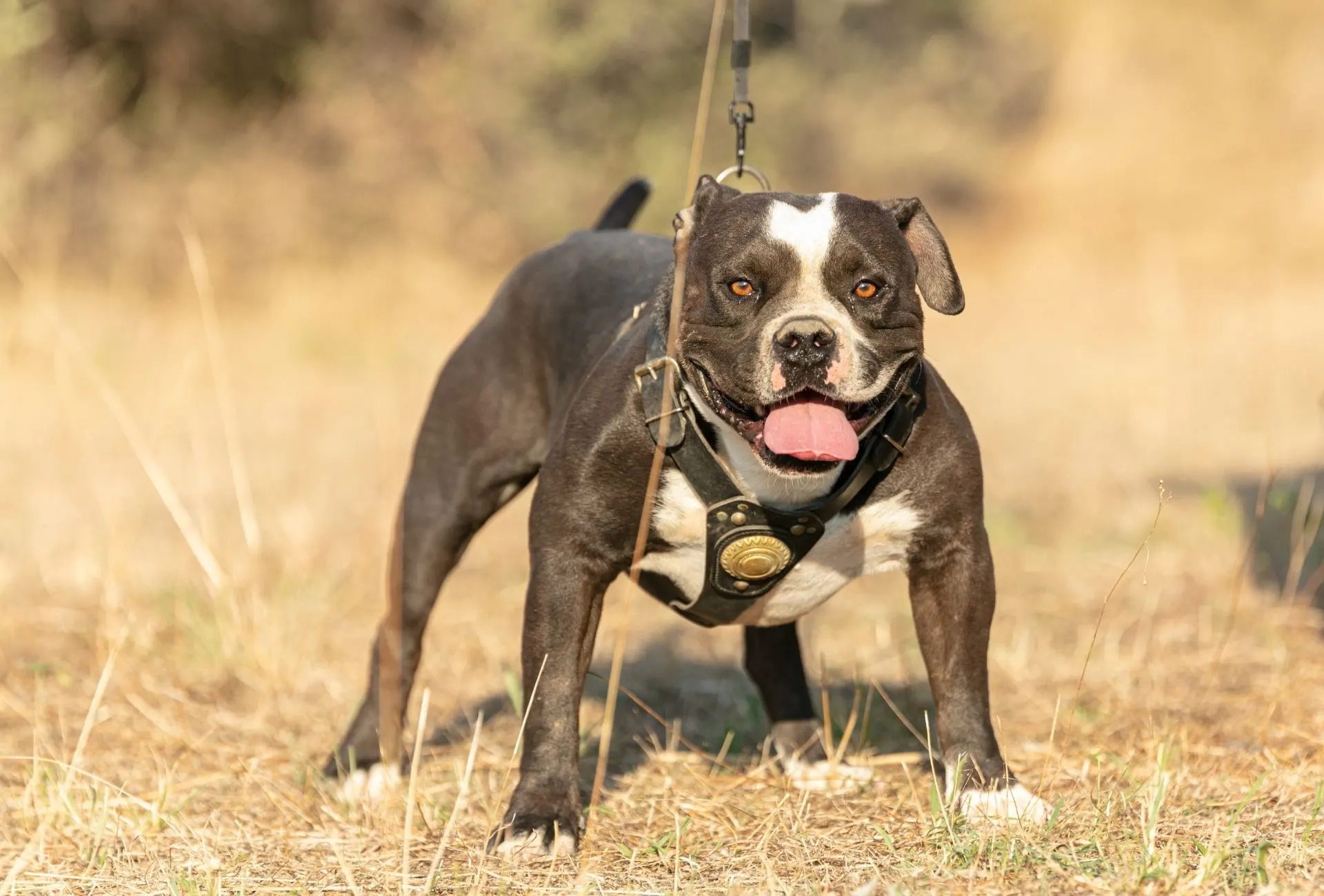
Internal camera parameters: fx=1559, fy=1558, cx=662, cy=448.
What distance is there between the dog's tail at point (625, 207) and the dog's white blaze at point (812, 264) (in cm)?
166

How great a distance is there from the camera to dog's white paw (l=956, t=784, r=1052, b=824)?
10.7 feet

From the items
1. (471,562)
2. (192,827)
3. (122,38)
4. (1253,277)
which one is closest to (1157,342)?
(1253,277)

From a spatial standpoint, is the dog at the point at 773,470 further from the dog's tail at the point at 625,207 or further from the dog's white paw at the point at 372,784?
the dog's tail at the point at 625,207

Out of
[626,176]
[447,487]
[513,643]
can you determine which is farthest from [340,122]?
[447,487]

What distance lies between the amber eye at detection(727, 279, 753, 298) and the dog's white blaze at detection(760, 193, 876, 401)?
0.33 feet

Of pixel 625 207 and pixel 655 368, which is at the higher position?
pixel 625 207

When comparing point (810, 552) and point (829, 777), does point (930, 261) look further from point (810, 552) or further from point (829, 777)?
point (829, 777)

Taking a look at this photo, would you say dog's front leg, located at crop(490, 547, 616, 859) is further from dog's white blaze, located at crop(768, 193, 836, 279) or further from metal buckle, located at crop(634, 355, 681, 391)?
dog's white blaze, located at crop(768, 193, 836, 279)

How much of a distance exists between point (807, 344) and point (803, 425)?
0.57 feet

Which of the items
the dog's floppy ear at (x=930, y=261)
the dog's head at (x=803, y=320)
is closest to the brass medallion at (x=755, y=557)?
the dog's head at (x=803, y=320)

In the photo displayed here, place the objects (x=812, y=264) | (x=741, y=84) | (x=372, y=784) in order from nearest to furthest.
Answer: (x=812, y=264), (x=741, y=84), (x=372, y=784)

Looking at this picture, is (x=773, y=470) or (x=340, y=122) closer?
(x=773, y=470)

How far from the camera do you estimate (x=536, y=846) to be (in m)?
3.34

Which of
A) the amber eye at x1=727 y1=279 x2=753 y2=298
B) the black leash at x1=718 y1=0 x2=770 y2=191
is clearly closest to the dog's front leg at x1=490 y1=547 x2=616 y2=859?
the amber eye at x1=727 y1=279 x2=753 y2=298
